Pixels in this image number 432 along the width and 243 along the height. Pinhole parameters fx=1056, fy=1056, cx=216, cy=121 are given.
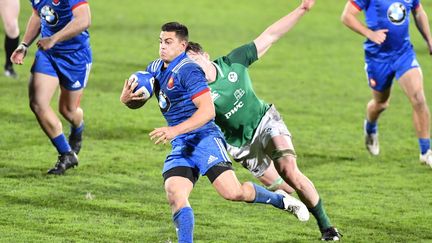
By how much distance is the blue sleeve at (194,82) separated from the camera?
8.34 m

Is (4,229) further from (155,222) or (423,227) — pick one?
(423,227)

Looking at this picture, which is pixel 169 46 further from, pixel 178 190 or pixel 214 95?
pixel 178 190

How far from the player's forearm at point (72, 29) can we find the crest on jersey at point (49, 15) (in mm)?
313

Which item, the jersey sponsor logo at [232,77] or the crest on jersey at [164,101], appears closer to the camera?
the crest on jersey at [164,101]

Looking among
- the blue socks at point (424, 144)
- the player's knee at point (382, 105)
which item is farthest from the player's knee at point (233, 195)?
the player's knee at point (382, 105)

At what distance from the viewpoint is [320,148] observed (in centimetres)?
1421

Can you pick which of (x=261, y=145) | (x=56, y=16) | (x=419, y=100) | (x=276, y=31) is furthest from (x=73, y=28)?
(x=419, y=100)

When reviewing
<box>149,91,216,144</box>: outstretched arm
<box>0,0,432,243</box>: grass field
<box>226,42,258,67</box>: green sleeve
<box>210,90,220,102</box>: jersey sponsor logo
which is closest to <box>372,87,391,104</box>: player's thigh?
<box>0,0,432,243</box>: grass field

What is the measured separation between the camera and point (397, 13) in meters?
12.7

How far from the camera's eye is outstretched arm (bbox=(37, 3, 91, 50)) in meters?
11.5

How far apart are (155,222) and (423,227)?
255cm

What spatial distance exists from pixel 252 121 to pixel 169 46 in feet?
4.18

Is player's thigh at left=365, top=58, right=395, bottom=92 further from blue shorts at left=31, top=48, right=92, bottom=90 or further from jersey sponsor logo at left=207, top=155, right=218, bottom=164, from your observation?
jersey sponsor logo at left=207, top=155, right=218, bottom=164

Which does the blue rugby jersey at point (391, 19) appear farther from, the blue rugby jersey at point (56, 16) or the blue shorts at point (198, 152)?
the blue shorts at point (198, 152)
